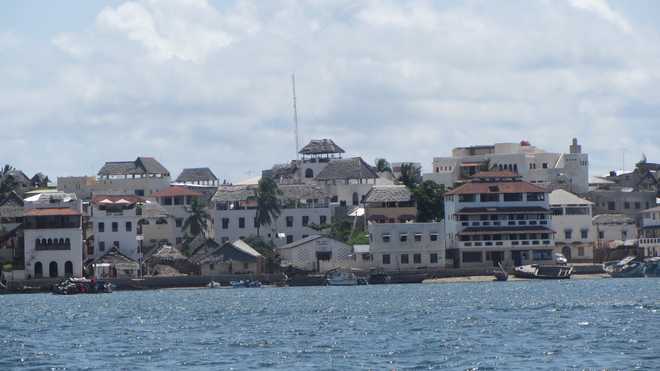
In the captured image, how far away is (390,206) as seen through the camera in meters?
162

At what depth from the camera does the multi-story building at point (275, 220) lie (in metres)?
168

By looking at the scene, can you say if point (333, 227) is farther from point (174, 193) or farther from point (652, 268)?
point (652, 268)

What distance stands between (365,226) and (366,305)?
54.7 meters

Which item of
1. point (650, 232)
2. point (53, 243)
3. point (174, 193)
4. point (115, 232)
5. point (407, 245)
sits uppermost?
Result: point (174, 193)

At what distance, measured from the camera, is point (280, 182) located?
187 m

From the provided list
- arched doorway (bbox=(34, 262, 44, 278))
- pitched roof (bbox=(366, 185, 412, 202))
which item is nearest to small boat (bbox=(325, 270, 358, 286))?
pitched roof (bbox=(366, 185, 412, 202))

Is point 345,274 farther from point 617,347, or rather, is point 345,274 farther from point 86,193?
point 617,347

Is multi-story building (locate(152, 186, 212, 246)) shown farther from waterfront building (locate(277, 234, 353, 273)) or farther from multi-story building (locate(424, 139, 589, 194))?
multi-story building (locate(424, 139, 589, 194))

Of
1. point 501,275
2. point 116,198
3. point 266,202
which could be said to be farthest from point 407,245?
point 116,198

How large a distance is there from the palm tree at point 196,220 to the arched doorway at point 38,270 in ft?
63.8

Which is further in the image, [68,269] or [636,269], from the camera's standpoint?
[68,269]

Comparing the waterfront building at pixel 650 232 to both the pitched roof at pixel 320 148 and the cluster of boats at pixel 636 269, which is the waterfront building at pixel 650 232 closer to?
the cluster of boats at pixel 636 269

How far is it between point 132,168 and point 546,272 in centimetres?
6474

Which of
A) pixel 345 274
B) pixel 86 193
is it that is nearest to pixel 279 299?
pixel 345 274
